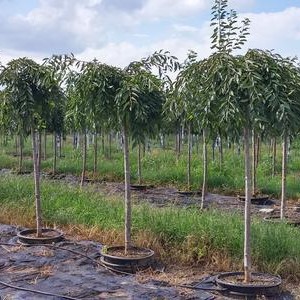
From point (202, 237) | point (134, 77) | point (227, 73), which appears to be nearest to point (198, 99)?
point (227, 73)

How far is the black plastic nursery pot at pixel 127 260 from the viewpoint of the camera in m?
6.34

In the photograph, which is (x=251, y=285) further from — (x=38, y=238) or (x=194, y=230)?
(x=38, y=238)

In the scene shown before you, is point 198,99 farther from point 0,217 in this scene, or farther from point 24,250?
point 0,217

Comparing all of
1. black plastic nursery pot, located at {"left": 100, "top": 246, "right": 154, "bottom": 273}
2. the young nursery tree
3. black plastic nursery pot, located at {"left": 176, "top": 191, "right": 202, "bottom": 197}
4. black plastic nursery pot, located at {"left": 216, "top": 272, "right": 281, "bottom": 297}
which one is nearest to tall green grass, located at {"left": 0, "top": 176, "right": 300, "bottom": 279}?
black plastic nursery pot, located at {"left": 100, "top": 246, "right": 154, "bottom": 273}

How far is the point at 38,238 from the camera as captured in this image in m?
7.61

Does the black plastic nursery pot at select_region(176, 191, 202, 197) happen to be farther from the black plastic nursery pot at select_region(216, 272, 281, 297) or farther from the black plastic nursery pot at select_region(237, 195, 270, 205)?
the black plastic nursery pot at select_region(216, 272, 281, 297)

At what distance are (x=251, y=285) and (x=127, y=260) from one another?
153 centimetres

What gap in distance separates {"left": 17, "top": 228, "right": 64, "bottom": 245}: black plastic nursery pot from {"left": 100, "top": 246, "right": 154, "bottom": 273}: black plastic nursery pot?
1.18 metres

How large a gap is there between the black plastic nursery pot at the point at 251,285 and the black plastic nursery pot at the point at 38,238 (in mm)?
2737

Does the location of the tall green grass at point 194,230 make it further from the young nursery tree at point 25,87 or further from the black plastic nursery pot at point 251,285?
the young nursery tree at point 25,87

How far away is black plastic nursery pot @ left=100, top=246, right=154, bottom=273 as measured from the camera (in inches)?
249

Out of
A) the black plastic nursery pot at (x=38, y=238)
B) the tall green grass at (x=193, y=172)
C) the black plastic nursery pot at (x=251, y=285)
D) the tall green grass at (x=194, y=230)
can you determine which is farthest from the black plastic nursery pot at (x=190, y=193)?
the black plastic nursery pot at (x=251, y=285)

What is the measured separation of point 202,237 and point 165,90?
179 centimetres

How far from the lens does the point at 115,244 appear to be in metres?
7.41
